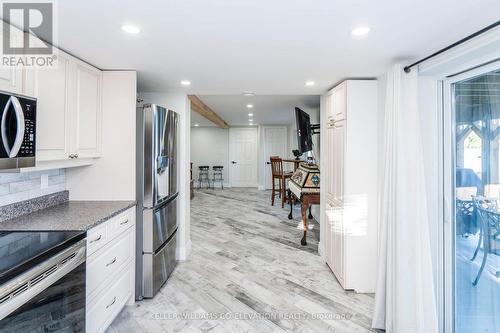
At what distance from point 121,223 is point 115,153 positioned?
0.72 metres

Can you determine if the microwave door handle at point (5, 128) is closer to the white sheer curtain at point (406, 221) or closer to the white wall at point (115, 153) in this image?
the white wall at point (115, 153)

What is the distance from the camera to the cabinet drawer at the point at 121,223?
6.63 ft

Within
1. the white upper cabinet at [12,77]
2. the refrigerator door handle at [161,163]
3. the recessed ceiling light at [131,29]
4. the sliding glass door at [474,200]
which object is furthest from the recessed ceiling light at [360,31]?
the white upper cabinet at [12,77]

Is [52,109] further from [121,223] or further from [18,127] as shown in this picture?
[121,223]

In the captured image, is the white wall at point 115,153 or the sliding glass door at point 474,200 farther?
the white wall at point 115,153

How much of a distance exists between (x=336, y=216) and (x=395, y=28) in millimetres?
1940

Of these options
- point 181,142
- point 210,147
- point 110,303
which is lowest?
point 110,303

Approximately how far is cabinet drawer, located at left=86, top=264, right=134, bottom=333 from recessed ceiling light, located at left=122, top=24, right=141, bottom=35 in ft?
6.11

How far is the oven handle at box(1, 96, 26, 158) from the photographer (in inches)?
53.2

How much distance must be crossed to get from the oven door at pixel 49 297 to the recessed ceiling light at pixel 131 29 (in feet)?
4.53

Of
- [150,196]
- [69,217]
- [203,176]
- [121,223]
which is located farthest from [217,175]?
[69,217]

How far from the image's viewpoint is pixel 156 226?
2.57 metres

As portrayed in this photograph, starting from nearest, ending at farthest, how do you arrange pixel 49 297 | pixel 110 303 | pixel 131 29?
pixel 49 297
pixel 131 29
pixel 110 303

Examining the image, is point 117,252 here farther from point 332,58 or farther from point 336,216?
point 332,58
